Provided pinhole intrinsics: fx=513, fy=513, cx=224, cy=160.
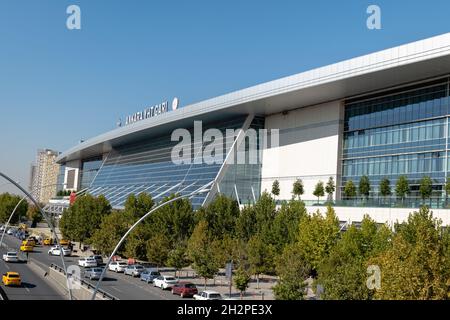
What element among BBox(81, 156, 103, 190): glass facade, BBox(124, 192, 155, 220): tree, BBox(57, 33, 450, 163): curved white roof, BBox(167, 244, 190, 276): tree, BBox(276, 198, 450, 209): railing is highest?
BBox(57, 33, 450, 163): curved white roof

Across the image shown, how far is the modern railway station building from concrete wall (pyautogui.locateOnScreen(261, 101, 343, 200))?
0.13m

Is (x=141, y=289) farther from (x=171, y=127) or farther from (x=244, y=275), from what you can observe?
(x=171, y=127)

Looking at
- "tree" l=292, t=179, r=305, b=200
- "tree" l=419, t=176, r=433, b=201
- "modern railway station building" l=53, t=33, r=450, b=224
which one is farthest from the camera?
"tree" l=292, t=179, r=305, b=200

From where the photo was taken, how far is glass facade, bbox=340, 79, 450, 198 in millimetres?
48156

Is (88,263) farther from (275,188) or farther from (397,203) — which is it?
(397,203)

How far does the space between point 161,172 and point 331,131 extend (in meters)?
34.2

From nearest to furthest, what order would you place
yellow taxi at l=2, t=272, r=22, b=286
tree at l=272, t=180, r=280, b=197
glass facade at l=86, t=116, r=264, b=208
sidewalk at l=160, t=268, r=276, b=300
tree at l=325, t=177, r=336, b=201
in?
yellow taxi at l=2, t=272, r=22, b=286, sidewalk at l=160, t=268, r=276, b=300, tree at l=325, t=177, r=336, b=201, tree at l=272, t=180, r=280, b=197, glass facade at l=86, t=116, r=264, b=208

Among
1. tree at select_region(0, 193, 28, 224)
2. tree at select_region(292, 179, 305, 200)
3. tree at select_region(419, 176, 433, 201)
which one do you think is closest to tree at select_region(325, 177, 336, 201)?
tree at select_region(292, 179, 305, 200)

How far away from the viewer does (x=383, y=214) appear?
45.1 metres

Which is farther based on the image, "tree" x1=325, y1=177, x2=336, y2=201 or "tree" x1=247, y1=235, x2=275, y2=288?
"tree" x1=325, y1=177, x2=336, y2=201

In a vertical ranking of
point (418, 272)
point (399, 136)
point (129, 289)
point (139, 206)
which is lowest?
point (129, 289)

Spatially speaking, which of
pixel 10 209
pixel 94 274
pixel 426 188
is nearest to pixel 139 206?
pixel 94 274

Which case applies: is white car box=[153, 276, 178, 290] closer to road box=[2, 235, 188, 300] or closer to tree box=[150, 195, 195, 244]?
road box=[2, 235, 188, 300]

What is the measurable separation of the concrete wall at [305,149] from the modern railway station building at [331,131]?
125 millimetres
